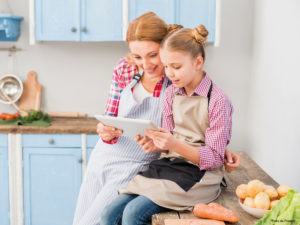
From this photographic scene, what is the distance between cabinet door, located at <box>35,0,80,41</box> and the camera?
3855 mm

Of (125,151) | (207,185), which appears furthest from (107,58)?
(207,185)

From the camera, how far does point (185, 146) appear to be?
211cm

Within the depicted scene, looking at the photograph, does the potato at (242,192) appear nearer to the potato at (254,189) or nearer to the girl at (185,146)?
the potato at (254,189)

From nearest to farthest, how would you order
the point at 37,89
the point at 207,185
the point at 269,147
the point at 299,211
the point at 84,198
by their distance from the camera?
1. the point at 299,211
2. the point at 207,185
3. the point at 84,198
4. the point at 269,147
5. the point at 37,89

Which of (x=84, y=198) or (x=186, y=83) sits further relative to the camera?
(x=84, y=198)

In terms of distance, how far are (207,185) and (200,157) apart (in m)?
0.14

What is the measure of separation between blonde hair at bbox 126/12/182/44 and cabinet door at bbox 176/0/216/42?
1.45 meters

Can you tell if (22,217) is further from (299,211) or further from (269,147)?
(299,211)

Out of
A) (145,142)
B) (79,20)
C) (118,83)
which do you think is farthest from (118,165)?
(79,20)

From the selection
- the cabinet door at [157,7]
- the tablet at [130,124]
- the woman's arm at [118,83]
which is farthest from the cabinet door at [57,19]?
the tablet at [130,124]

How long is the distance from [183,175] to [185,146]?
0.42 ft

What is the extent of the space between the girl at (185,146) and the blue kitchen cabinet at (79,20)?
1.70 meters

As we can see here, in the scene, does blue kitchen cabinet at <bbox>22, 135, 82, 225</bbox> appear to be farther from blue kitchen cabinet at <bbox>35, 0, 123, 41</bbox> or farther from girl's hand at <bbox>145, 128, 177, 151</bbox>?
girl's hand at <bbox>145, 128, 177, 151</bbox>

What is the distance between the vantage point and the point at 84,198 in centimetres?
257
